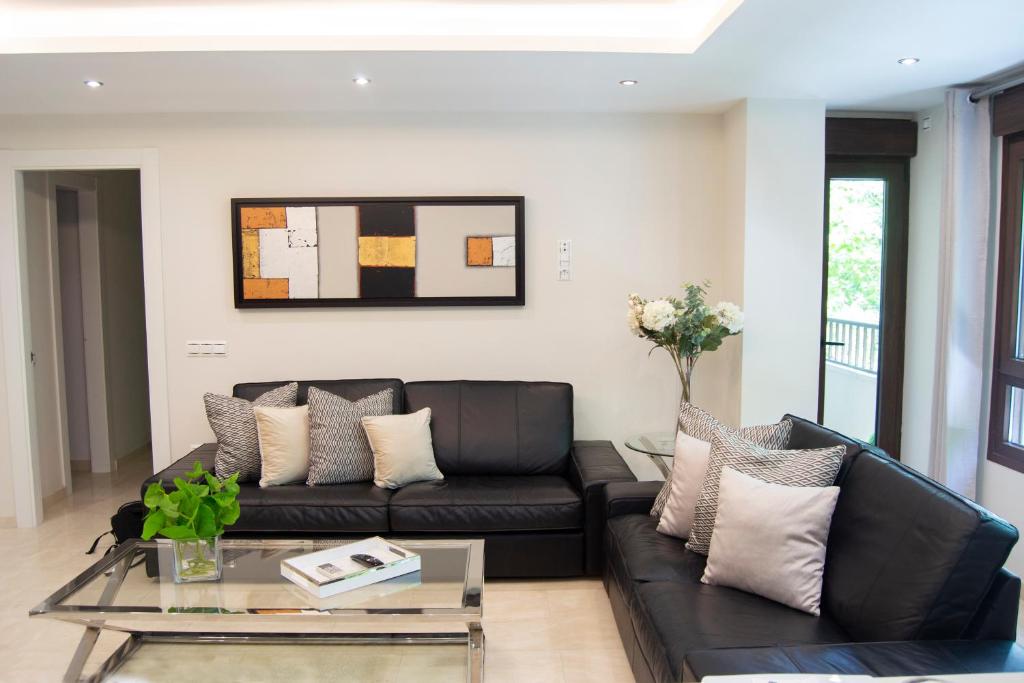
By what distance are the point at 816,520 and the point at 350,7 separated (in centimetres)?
282

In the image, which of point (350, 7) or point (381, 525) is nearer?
point (350, 7)

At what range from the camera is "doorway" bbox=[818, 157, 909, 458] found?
4.41 meters

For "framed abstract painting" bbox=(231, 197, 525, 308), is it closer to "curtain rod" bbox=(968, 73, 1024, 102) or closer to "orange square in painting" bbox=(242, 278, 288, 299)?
"orange square in painting" bbox=(242, 278, 288, 299)

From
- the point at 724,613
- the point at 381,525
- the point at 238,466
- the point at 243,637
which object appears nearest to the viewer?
the point at 724,613

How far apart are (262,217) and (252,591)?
94.1 inches

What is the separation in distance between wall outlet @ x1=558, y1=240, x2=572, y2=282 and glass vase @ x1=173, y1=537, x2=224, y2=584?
2.44 m

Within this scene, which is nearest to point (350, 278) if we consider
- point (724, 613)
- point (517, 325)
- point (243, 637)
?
point (517, 325)

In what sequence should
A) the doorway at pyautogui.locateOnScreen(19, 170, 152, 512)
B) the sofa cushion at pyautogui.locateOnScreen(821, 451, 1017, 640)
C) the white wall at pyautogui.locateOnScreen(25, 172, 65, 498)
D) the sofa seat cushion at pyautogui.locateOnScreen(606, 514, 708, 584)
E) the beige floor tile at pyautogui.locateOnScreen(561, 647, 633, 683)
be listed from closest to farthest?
the sofa cushion at pyautogui.locateOnScreen(821, 451, 1017, 640), the sofa seat cushion at pyautogui.locateOnScreen(606, 514, 708, 584), the beige floor tile at pyautogui.locateOnScreen(561, 647, 633, 683), the white wall at pyautogui.locateOnScreen(25, 172, 65, 498), the doorway at pyautogui.locateOnScreen(19, 170, 152, 512)

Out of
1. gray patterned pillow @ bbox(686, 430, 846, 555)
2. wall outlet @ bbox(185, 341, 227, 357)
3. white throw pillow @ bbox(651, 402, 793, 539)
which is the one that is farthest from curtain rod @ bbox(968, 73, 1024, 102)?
wall outlet @ bbox(185, 341, 227, 357)

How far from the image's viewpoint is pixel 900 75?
3596mm

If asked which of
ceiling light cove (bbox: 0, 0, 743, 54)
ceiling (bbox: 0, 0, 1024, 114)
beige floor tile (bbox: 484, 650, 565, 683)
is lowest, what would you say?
beige floor tile (bbox: 484, 650, 565, 683)

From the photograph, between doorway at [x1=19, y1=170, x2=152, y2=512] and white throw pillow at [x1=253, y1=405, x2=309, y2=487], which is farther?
doorway at [x1=19, y1=170, x2=152, y2=512]

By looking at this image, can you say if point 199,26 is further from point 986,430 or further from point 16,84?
point 986,430

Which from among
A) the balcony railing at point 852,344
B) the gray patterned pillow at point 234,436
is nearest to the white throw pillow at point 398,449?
the gray patterned pillow at point 234,436
